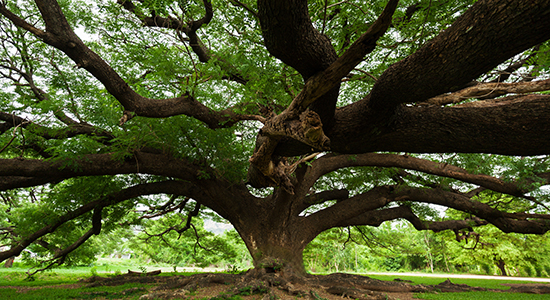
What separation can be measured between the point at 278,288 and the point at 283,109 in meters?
4.00

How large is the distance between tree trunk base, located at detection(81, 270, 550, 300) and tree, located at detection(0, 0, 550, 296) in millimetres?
723

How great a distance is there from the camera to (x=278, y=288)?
5.77 metres

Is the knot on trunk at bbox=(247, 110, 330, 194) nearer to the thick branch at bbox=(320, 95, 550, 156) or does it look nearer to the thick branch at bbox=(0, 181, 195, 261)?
the thick branch at bbox=(320, 95, 550, 156)

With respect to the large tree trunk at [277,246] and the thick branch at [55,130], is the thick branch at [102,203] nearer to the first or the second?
the thick branch at [55,130]

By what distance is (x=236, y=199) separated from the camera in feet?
25.4

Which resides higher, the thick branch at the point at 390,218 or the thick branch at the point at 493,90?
the thick branch at the point at 493,90

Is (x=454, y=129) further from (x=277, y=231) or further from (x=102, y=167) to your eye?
(x=102, y=167)

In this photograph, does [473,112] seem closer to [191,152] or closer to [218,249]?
[191,152]

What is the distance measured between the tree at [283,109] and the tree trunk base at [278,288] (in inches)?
28.5

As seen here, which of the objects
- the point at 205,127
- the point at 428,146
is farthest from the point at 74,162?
the point at 428,146

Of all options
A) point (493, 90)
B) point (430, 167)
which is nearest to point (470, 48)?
point (493, 90)

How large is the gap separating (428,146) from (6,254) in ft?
30.1

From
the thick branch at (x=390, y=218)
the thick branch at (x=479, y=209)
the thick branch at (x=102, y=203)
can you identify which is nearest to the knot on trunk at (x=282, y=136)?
the thick branch at (x=102, y=203)

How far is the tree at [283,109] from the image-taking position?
2.58 m
